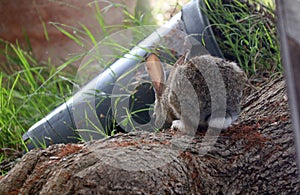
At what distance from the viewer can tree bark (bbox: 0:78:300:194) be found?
830 millimetres

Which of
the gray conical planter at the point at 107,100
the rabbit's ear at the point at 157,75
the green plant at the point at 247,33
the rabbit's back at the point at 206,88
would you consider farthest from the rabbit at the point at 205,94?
the green plant at the point at 247,33

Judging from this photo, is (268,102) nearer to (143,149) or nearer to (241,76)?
(241,76)

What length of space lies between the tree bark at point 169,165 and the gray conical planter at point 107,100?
53 cm

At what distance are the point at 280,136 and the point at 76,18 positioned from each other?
2491 millimetres

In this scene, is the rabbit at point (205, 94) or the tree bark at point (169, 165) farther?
the rabbit at point (205, 94)

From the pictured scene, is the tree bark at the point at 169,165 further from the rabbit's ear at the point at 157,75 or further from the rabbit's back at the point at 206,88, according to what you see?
the rabbit's ear at the point at 157,75

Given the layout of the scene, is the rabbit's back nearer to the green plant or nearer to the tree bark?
the tree bark

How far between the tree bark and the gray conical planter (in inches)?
21.0

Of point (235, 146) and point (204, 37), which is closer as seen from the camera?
point (235, 146)

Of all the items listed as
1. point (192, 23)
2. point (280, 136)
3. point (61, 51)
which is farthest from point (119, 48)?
point (61, 51)

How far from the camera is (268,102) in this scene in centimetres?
124

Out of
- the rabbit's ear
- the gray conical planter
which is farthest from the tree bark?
the gray conical planter

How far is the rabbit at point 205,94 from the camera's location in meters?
1.04

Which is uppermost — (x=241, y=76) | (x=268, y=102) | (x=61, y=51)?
(x=241, y=76)
